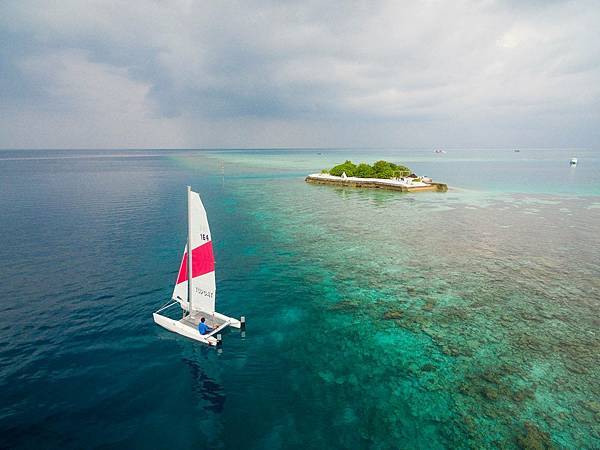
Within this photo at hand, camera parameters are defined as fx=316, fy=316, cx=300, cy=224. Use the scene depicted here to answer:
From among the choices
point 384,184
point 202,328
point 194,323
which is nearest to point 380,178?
point 384,184

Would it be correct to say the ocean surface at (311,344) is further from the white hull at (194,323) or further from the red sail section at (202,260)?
the red sail section at (202,260)

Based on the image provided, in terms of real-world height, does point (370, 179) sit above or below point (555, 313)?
above

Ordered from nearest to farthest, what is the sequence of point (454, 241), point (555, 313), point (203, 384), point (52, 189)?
point (203, 384)
point (555, 313)
point (454, 241)
point (52, 189)

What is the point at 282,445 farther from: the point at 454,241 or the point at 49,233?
the point at 49,233

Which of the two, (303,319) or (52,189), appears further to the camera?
(52,189)

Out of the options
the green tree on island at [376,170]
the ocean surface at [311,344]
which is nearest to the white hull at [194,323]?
the ocean surface at [311,344]

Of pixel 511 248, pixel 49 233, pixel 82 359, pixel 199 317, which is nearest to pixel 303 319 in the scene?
pixel 199 317
